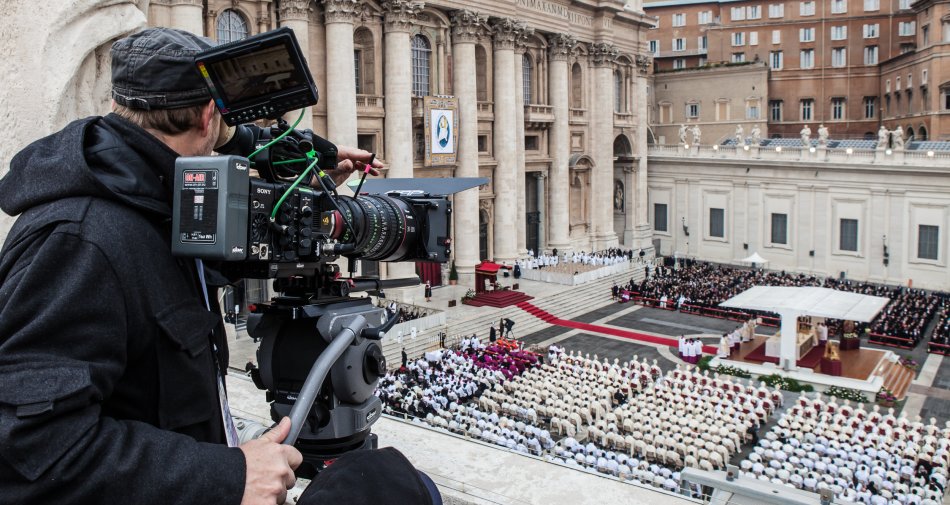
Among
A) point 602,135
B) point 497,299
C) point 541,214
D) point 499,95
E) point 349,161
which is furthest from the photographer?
point 602,135

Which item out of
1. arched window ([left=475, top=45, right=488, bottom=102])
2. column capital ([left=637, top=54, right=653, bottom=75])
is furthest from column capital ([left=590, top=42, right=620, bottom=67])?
arched window ([left=475, top=45, right=488, bottom=102])

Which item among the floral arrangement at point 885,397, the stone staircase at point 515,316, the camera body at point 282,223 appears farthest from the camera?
the stone staircase at point 515,316

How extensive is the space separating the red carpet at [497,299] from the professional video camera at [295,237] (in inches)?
1303

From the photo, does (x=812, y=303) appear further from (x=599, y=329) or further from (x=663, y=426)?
(x=663, y=426)

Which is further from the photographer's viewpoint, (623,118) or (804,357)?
(623,118)

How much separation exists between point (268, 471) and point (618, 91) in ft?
186

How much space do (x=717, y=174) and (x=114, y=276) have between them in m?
55.1

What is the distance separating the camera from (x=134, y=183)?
8.96 feet

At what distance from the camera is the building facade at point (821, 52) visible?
226 ft

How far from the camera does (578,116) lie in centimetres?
5256

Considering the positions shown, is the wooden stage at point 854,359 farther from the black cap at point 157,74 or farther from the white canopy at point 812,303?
the black cap at point 157,74

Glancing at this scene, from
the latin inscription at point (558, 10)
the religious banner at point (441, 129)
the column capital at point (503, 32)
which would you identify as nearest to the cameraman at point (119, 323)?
the religious banner at point (441, 129)

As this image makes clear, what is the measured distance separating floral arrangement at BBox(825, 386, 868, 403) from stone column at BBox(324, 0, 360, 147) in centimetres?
2166

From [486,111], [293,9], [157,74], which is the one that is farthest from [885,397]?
[157,74]
